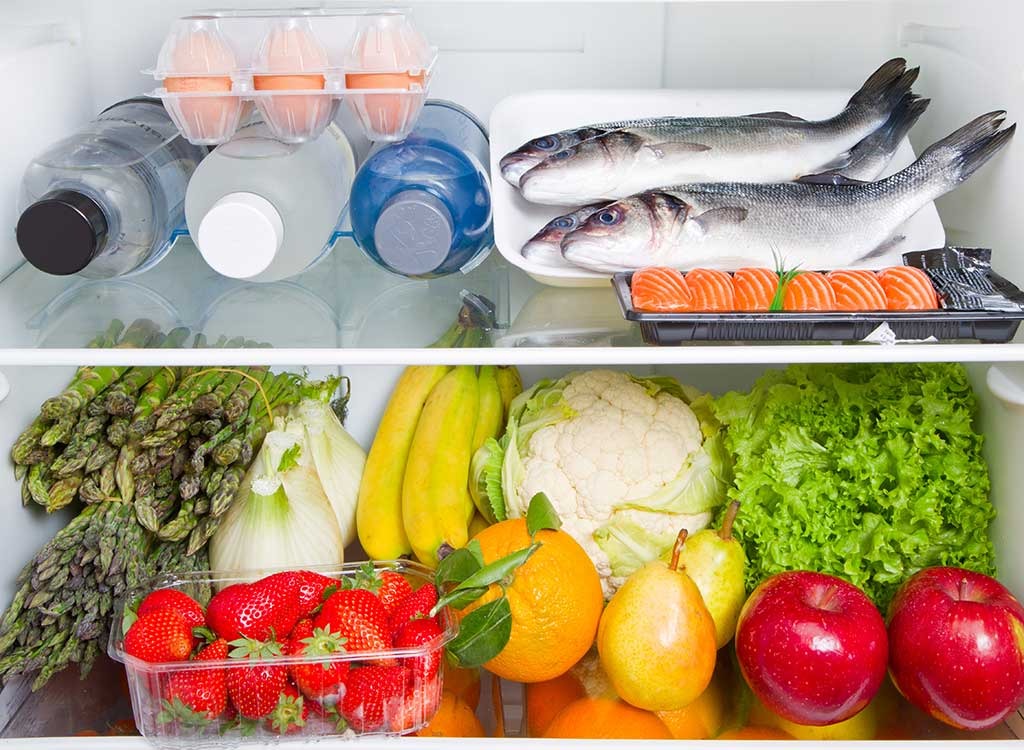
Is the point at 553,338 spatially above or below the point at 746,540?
above

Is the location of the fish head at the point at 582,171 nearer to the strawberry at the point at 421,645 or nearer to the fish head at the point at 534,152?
the fish head at the point at 534,152

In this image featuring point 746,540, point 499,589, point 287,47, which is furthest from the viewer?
point 746,540

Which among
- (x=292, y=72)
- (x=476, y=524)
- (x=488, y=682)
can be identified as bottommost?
(x=488, y=682)

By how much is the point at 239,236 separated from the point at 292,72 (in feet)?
0.62

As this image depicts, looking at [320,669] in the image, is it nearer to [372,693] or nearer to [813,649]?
[372,693]

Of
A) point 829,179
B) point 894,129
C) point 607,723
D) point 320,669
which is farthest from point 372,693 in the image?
point 894,129

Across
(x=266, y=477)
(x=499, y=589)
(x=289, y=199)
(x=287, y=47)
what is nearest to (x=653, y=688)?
(x=499, y=589)

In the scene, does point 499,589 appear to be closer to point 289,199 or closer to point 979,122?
point 289,199

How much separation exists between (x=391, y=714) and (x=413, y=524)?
29 cm

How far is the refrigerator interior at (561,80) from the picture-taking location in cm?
110

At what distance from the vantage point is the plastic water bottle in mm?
936

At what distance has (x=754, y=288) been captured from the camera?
1.00m

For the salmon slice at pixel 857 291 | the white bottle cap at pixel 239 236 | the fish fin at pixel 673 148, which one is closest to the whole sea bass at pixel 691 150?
the fish fin at pixel 673 148

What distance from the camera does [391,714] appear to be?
1.03 meters
